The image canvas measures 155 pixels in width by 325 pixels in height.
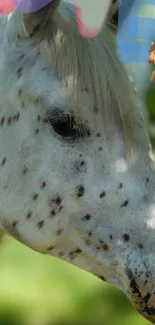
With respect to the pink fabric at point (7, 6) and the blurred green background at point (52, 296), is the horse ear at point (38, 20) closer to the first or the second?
the pink fabric at point (7, 6)

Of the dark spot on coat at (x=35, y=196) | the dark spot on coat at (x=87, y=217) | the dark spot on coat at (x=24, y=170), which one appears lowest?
the dark spot on coat at (x=87, y=217)

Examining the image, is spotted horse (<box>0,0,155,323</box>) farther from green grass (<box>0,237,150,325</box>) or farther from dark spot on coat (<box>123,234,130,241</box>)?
green grass (<box>0,237,150,325</box>)

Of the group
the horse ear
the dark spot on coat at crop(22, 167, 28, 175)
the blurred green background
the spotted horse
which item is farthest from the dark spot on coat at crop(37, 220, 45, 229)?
the blurred green background

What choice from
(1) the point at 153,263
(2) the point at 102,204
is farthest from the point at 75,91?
(1) the point at 153,263

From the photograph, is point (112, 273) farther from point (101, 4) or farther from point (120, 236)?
point (101, 4)

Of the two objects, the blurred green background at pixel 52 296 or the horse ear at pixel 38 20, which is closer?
the horse ear at pixel 38 20

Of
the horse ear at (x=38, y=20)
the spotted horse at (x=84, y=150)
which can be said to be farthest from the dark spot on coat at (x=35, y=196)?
the horse ear at (x=38, y=20)

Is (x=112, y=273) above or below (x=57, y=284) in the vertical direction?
above
